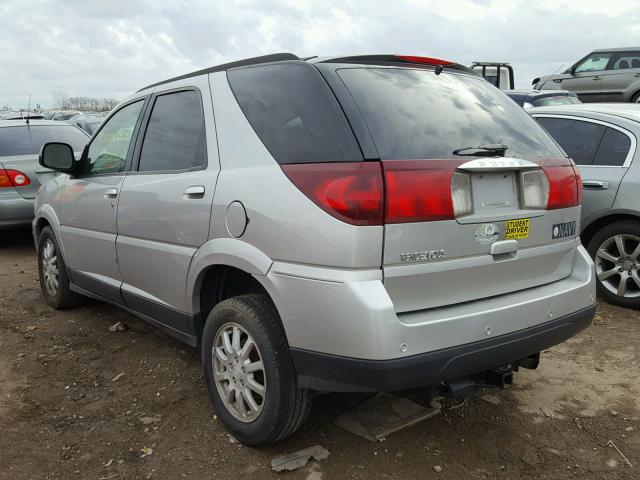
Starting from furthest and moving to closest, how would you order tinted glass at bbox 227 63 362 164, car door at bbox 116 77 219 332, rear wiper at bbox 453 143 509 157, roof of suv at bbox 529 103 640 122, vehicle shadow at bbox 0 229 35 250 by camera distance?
vehicle shadow at bbox 0 229 35 250 → roof of suv at bbox 529 103 640 122 → car door at bbox 116 77 219 332 → rear wiper at bbox 453 143 509 157 → tinted glass at bbox 227 63 362 164

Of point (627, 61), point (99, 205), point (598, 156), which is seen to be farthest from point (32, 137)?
point (627, 61)

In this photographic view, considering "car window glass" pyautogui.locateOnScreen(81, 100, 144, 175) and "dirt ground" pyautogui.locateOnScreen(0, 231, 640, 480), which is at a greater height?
"car window glass" pyautogui.locateOnScreen(81, 100, 144, 175)

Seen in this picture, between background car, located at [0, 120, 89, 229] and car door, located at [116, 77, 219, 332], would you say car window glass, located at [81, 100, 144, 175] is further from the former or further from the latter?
background car, located at [0, 120, 89, 229]

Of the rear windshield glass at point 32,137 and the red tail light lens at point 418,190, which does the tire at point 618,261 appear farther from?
the rear windshield glass at point 32,137

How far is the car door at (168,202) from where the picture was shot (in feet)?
10.2

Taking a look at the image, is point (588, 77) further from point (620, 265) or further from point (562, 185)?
point (562, 185)

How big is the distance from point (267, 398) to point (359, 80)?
4.77 ft

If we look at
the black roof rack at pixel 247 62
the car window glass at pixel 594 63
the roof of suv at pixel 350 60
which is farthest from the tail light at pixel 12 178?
the car window glass at pixel 594 63

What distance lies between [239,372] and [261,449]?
395mm

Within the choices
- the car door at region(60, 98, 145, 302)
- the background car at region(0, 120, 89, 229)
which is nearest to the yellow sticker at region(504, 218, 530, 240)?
the car door at region(60, 98, 145, 302)

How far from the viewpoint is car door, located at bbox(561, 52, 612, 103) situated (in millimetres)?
14453

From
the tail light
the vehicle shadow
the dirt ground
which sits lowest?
the vehicle shadow

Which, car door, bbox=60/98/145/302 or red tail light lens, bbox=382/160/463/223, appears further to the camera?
car door, bbox=60/98/145/302

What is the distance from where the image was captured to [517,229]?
106 inches
